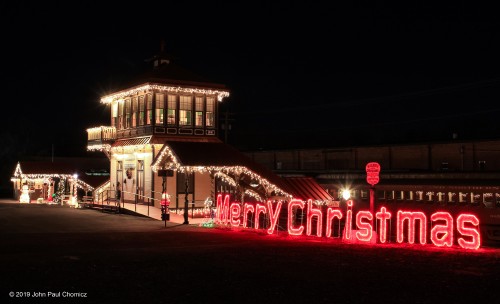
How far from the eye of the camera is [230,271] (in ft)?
41.7

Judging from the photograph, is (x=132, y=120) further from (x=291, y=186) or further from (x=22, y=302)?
(x=22, y=302)

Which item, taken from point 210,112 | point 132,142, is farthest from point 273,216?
point 132,142

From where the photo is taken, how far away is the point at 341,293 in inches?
411

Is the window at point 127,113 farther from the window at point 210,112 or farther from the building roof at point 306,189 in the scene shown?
the building roof at point 306,189

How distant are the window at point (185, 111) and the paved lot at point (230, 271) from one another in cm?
1617

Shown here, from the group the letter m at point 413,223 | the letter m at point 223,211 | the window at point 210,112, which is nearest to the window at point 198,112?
the window at point 210,112

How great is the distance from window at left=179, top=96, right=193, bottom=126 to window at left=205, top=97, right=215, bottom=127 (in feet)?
4.00

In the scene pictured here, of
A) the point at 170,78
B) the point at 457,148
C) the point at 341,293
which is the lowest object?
the point at 341,293

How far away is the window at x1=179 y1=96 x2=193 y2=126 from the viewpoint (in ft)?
116

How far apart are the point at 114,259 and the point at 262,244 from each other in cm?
595

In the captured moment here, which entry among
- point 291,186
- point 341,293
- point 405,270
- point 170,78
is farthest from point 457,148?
point 341,293

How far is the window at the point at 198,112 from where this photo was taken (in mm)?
36031

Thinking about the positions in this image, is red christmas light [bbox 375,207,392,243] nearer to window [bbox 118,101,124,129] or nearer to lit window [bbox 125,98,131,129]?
lit window [bbox 125,98,131,129]

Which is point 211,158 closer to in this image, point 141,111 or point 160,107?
point 160,107
